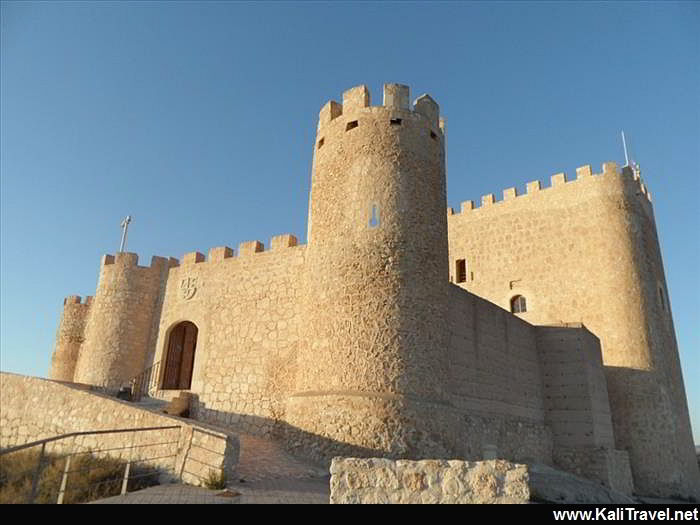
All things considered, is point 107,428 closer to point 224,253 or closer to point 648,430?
point 224,253

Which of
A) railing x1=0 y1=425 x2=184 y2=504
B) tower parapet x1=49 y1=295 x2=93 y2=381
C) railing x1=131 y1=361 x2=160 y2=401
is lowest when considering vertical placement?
railing x1=0 y1=425 x2=184 y2=504

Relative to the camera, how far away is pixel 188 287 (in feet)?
49.5

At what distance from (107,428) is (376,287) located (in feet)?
17.9

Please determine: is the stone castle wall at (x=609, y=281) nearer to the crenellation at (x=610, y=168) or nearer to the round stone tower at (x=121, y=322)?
the crenellation at (x=610, y=168)

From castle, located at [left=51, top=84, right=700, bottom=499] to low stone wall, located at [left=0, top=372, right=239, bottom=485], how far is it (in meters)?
2.34

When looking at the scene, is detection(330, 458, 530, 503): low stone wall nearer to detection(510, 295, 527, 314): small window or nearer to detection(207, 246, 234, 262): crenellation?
detection(207, 246, 234, 262): crenellation

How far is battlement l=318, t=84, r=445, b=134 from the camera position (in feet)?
37.5

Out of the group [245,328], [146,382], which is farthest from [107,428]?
[146,382]

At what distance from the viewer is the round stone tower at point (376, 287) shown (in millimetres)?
9141

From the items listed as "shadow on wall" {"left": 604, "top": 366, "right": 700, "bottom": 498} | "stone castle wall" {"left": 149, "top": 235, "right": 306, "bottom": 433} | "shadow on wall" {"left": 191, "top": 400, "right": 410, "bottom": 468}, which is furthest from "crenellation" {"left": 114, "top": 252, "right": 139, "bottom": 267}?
"shadow on wall" {"left": 604, "top": 366, "right": 700, "bottom": 498}

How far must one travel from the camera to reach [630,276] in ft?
55.3

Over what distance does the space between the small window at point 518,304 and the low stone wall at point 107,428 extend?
13400 mm

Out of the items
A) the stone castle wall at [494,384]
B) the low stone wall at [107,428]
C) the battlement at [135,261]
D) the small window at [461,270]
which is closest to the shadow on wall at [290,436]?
the low stone wall at [107,428]

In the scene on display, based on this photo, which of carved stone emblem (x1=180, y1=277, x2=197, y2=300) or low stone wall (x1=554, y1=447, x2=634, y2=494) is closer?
low stone wall (x1=554, y1=447, x2=634, y2=494)
